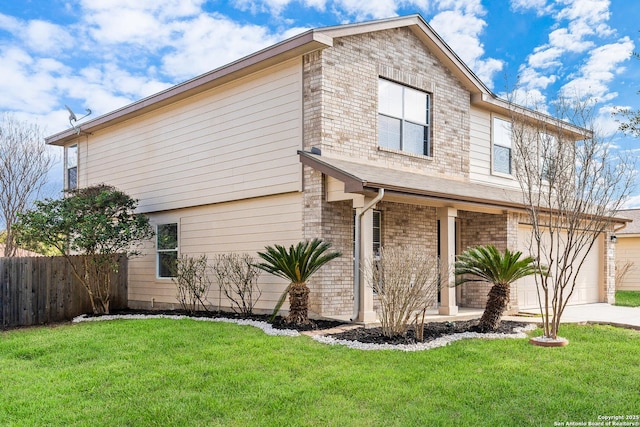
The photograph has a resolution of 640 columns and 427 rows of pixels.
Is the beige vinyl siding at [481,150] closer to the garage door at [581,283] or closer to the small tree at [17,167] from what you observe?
the garage door at [581,283]

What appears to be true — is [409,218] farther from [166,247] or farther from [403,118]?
[166,247]

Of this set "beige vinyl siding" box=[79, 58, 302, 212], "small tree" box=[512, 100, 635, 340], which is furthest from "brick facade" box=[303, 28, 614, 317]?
"small tree" box=[512, 100, 635, 340]

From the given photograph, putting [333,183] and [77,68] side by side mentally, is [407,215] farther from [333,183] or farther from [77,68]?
[77,68]

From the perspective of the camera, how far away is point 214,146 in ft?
42.6

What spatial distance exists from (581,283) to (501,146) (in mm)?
4580

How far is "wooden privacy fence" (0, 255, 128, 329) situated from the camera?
40.2ft

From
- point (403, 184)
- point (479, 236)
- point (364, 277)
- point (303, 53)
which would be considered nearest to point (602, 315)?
point (479, 236)

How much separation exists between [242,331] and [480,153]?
28.2 feet

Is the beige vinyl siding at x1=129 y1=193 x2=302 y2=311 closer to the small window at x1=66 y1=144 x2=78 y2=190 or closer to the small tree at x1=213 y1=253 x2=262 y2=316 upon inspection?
the small tree at x1=213 y1=253 x2=262 y2=316

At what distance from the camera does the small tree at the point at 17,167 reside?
59.4ft

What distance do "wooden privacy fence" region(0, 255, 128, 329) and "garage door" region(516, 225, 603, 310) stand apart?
437 inches

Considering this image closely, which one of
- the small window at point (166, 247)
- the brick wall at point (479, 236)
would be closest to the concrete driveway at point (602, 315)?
the brick wall at point (479, 236)

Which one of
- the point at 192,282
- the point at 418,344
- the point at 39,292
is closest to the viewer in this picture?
the point at 418,344

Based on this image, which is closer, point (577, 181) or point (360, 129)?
point (577, 181)
